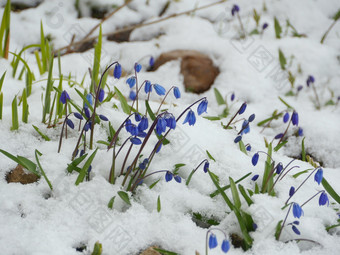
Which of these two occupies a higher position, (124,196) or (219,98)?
(124,196)

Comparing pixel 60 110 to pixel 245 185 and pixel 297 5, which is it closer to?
pixel 245 185

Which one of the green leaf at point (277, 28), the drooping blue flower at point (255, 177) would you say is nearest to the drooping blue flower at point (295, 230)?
the drooping blue flower at point (255, 177)

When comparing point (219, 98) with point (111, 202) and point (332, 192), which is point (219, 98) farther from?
point (111, 202)

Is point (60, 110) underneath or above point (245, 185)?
above

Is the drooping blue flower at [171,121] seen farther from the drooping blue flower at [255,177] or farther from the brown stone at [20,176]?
the brown stone at [20,176]

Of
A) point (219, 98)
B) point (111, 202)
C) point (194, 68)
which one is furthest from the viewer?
point (194, 68)

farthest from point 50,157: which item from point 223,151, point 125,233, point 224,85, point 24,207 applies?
point 224,85

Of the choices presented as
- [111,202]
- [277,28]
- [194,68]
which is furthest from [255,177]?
[277,28]

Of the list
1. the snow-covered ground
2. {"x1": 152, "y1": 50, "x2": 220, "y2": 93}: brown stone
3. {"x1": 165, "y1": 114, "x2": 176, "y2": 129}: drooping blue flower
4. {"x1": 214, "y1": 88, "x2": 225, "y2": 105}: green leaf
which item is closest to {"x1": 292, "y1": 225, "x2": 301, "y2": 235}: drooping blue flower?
the snow-covered ground
